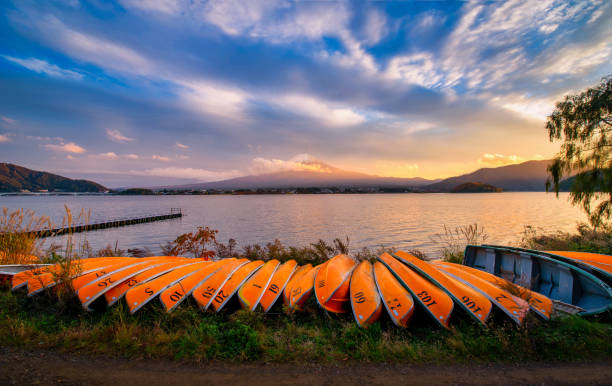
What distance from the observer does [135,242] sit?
26.2 meters

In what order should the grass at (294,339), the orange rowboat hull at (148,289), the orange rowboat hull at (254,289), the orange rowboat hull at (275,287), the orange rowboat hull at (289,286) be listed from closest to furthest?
1. the grass at (294,339)
2. the orange rowboat hull at (148,289)
3. the orange rowboat hull at (254,289)
4. the orange rowboat hull at (275,287)
5. the orange rowboat hull at (289,286)

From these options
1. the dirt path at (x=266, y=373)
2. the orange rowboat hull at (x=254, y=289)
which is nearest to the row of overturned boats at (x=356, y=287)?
the orange rowboat hull at (x=254, y=289)

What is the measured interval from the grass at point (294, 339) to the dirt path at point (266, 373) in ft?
0.58

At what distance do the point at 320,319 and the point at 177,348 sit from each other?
268 centimetres

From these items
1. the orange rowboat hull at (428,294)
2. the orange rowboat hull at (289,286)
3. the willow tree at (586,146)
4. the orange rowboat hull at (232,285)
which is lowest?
the orange rowboat hull at (289,286)

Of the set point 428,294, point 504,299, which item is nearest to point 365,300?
point 428,294

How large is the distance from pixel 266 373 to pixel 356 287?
106 inches

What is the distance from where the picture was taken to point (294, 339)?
476 cm

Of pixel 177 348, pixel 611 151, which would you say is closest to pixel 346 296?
pixel 177 348

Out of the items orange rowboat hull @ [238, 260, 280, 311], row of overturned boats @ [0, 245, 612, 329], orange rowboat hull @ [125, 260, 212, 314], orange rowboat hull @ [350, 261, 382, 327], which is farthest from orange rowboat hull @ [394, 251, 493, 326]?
orange rowboat hull @ [125, 260, 212, 314]

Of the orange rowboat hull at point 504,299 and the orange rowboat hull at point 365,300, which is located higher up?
the orange rowboat hull at point 504,299

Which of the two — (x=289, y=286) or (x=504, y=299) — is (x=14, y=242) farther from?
(x=504, y=299)

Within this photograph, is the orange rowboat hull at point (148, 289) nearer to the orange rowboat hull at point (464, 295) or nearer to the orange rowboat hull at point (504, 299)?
the orange rowboat hull at point (464, 295)

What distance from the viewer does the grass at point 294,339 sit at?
166 inches
